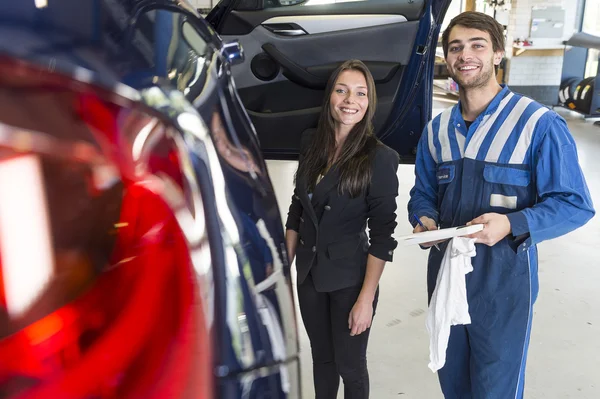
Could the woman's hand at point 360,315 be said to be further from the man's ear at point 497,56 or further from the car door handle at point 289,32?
the car door handle at point 289,32

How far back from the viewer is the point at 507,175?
158 cm

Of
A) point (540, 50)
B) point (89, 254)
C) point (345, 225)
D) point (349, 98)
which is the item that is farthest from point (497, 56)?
point (540, 50)

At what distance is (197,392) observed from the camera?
1.85 ft

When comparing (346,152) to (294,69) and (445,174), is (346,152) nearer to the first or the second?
(445,174)

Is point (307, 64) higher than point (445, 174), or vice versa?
point (307, 64)

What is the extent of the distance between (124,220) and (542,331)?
103 inches

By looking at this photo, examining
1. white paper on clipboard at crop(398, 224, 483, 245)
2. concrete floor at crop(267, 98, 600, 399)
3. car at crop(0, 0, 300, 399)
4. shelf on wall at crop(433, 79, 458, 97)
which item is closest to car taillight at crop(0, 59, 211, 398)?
car at crop(0, 0, 300, 399)

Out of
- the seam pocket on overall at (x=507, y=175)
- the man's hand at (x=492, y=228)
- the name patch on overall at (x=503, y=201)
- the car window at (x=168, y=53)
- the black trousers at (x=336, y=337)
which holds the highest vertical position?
the car window at (x=168, y=53)

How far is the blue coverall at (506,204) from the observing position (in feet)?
5.03

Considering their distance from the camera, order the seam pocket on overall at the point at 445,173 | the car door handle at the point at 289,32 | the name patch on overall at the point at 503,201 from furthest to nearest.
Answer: the car door handle at the point at 289,32 → the seam pocket on overall at the point at 445,173 → the name patch on overall at the point at 503,201

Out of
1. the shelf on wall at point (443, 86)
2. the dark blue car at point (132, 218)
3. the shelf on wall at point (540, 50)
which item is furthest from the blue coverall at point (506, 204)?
the shelf on wall at point (443, 86)

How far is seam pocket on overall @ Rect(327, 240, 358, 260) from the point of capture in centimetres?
183

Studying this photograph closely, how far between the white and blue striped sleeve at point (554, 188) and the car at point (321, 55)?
152 cm

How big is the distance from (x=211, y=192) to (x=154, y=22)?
190mm
